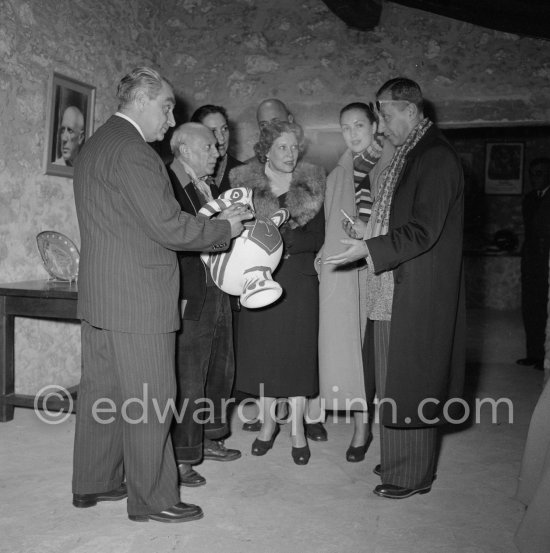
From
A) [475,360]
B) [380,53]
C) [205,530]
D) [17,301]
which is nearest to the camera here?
[205,530]

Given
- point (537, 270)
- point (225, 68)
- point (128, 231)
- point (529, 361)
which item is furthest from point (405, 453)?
point (225, 68)

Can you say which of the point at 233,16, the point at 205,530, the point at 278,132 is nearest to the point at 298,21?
the point at 233,16

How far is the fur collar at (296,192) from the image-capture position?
2.73 metres

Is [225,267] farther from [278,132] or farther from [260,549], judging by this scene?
[260,549]

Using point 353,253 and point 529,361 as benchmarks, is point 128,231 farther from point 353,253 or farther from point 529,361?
point 529,361

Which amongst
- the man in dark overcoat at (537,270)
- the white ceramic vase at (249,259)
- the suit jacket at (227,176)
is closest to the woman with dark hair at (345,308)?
the white ceramic vase at (249,259)

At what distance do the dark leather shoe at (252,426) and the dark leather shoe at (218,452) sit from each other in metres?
0.38

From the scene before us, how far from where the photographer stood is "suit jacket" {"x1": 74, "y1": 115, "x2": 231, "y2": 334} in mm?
2006

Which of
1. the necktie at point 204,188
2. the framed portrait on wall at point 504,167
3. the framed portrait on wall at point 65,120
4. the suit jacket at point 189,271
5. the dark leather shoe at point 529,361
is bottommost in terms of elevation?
the dark leather shoe at point 529,361

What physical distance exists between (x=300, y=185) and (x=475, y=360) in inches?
124

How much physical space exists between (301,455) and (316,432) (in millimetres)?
344

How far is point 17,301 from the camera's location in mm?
3307

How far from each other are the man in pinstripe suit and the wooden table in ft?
3.50
